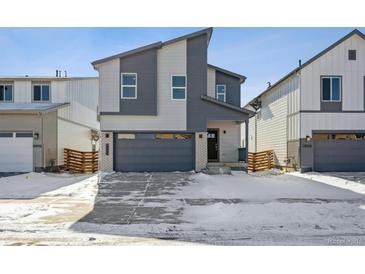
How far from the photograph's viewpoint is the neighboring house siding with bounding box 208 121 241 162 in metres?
21.0

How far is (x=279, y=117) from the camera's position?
2186 cm

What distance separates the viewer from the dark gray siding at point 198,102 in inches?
722

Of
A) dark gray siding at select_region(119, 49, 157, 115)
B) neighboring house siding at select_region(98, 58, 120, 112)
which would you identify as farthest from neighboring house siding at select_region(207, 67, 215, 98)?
neighboring house siding at select_region(98, 58, 120, 112)

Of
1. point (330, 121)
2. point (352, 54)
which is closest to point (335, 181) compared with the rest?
point (330, 121)

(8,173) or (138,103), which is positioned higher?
(138,103)

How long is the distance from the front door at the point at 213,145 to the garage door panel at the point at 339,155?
586cm

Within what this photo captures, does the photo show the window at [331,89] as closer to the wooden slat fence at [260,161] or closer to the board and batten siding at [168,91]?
the wooden slat fence at [260,161]

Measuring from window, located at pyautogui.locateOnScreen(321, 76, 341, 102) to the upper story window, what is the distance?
1974 centimetres

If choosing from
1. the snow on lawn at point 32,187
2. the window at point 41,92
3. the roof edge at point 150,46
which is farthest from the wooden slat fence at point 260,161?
the window at point 41,92

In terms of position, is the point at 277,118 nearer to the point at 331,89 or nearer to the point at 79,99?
the point at 331,89
